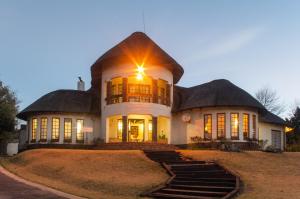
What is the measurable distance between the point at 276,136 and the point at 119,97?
15.6 m

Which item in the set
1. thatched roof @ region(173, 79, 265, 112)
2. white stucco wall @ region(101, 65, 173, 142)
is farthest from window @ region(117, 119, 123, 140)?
thatched roof @ region(173, 79, 265, 112)

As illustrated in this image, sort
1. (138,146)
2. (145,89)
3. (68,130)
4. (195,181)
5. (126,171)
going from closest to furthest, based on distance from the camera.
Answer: (195,181), (126,171), (138,146), (145,89), (68,130)

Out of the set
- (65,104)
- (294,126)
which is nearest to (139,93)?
(65,104)

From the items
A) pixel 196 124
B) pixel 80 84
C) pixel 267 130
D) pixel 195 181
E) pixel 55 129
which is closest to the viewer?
pixel 195 181

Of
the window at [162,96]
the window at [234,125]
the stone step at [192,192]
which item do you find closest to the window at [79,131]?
the window at [162,96]

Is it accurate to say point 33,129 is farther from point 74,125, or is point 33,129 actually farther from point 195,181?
point 195,181

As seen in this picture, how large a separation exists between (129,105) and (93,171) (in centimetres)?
1125

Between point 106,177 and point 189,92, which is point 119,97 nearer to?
point 189,92

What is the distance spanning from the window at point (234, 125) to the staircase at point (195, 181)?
7.76 meters

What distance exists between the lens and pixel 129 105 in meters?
33.3

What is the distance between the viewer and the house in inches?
1299

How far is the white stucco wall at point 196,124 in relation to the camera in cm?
3275

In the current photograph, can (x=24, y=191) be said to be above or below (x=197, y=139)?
below

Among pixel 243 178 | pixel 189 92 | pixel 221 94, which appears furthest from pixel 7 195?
pixel 189 92
